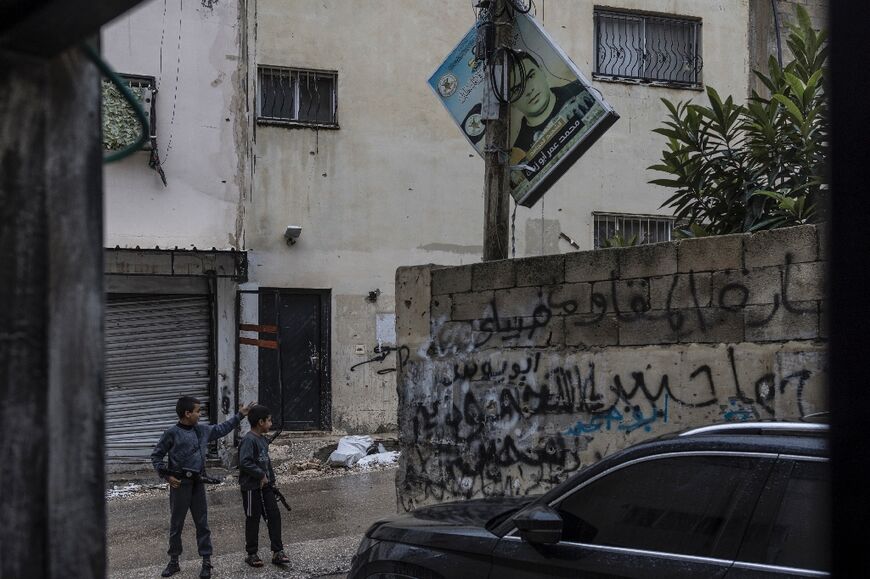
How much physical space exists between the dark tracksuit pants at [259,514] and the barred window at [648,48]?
453 inches

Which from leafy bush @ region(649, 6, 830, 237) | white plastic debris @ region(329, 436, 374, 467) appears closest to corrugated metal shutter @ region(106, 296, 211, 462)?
white plastic debris @ region(329, 436, 374, 467)

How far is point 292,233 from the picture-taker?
14.7m

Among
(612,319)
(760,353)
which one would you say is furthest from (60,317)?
(612,319)

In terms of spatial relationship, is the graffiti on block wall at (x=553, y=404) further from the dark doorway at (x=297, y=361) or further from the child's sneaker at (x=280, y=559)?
the dark doorway at (x=297, y=361)

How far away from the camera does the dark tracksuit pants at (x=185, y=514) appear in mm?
7410

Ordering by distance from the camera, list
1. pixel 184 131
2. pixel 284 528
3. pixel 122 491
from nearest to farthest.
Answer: pixel 284 528 → pixel 122 491 → pixel 184 131

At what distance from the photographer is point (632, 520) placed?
3850mm

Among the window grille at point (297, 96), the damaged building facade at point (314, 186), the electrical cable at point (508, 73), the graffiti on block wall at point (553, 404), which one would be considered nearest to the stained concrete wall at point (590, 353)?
the graffiti on block wall at point (553, 404)

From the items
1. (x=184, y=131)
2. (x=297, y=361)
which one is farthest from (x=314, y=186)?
(x=297, y=361)

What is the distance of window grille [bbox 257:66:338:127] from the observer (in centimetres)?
1501

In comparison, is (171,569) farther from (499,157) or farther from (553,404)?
(499,157)

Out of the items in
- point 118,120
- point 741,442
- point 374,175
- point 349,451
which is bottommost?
point 349,451

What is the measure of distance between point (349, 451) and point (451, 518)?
27.9 ft

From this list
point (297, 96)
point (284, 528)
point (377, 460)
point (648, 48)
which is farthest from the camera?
point (648, 48)
